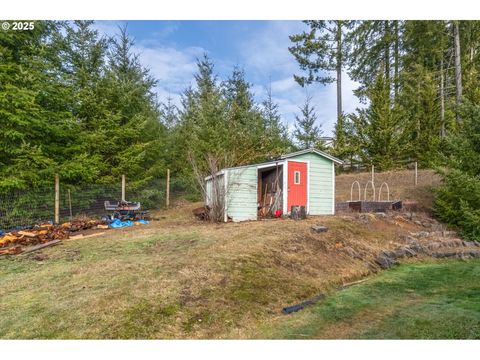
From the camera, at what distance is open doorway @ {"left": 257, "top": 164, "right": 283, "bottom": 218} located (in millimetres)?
8508

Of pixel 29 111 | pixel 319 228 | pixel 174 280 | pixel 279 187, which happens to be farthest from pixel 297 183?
pixel 29 111

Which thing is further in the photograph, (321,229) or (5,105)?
(5,105)

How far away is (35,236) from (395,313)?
6.84m

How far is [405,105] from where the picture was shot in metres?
15.6

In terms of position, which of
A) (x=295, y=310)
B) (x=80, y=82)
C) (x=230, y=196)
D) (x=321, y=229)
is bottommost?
(x=295, y=310)

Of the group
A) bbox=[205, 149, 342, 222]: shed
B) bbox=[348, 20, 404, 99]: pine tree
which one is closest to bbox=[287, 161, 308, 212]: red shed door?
bbox=[205, 149, 342, 222]: shed

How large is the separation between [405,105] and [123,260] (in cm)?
1649

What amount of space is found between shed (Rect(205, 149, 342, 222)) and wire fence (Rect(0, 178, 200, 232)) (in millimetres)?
3573

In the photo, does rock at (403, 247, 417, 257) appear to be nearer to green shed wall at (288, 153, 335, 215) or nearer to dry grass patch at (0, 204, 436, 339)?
dry grass patch at (0, 204, 436, 339)

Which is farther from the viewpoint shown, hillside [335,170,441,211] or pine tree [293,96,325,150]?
pine tree [293,96,325,150]

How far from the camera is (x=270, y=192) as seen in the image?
910cm

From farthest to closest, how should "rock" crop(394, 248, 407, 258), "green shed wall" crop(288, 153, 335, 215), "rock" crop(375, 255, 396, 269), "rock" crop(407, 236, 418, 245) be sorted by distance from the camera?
"green shed wall" crop(288, 153, 335, 215) < "rock" crop(407, 236, 418, 245) < "rock" crop(394, 248, 407, 258) < "rock" crop(375, 255, 396, 269)
